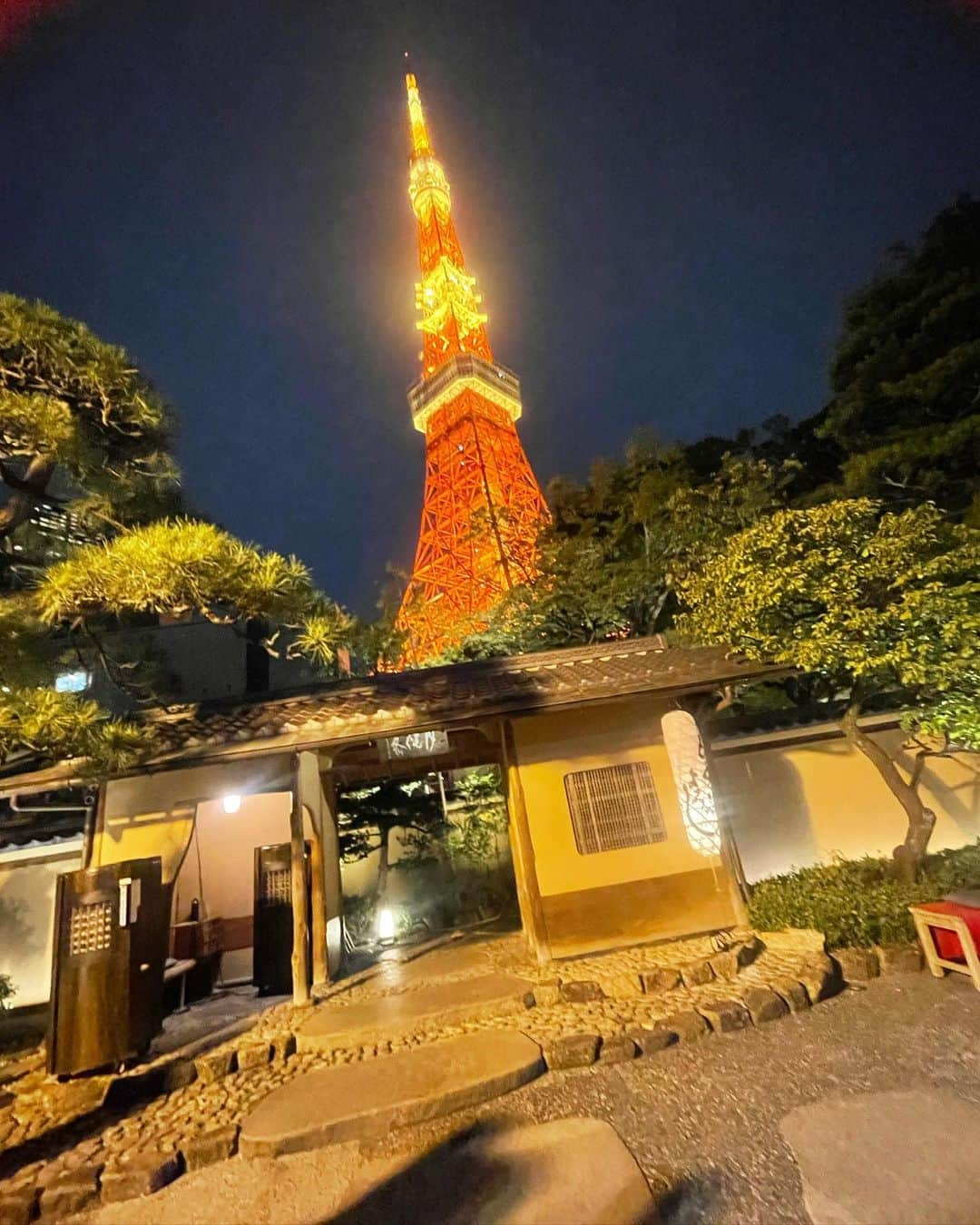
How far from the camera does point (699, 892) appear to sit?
20.9 ft

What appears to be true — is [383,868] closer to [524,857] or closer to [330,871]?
[330,871]

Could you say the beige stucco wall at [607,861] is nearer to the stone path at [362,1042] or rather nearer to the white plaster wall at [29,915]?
the stone path at [362,1042]

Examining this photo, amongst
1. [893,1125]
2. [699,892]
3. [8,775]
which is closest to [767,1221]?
[893,1125]

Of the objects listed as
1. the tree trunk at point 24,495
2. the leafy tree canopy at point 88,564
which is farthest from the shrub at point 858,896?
the tree trunk at point 24,495

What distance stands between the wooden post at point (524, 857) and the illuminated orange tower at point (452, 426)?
34.1 feet

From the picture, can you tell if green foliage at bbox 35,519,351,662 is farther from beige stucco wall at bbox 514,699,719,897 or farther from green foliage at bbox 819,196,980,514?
green foliage at bbox 819,196,980,514

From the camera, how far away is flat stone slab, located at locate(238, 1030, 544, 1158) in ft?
11.3

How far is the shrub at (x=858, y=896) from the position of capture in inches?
206

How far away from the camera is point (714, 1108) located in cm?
328

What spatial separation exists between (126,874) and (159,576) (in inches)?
98.7

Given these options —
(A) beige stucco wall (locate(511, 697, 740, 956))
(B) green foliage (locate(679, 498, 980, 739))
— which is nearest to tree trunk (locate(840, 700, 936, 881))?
(B) green foliage (locate(679, 498, 980, 739))

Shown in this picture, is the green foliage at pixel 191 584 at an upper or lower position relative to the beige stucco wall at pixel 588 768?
upper

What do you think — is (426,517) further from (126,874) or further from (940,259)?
(126,874)

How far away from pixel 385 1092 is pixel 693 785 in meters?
4.05
